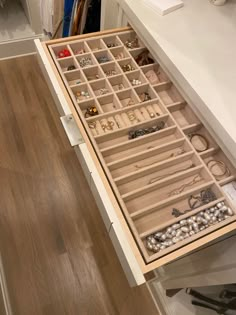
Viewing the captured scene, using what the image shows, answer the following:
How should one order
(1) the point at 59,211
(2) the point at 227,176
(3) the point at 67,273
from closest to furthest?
1. (2) the point at 227,176
2. (3) the point at 67,273
3. (1) the point at 59,211

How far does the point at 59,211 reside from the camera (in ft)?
4.60

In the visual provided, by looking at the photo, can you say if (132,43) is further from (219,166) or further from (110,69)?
(219,166)

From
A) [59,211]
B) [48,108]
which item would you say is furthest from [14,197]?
[48,108]

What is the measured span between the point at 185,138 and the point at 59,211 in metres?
0.84

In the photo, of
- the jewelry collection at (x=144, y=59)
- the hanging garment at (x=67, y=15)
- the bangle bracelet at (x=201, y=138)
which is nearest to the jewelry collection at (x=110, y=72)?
the jewelry collection at (x=144, y=59)

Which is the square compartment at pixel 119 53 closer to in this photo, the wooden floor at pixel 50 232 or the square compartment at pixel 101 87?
the square compartment at pixel 101 87

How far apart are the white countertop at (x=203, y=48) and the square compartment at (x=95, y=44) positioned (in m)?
0.13

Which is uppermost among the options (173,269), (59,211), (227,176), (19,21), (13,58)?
(19,21)

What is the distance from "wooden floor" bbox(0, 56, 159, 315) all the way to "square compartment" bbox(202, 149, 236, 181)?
730mm

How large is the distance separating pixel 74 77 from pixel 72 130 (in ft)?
Result: 0.82

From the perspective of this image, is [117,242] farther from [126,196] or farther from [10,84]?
[10,84]

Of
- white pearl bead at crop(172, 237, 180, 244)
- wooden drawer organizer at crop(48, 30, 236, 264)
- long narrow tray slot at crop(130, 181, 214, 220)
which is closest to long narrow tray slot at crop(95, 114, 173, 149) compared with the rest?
wooden drawer organizer at crop(48, 30, 236, 264)

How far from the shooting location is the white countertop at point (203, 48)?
2.29 feet

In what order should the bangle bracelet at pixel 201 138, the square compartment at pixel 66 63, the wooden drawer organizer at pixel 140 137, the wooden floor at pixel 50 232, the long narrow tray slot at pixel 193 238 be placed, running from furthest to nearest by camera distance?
the wooden floor at pixel 50 232 < the square compartment at pixel 66 63 < the bangle bracelet at pixel 201 138 < the wooden drawer organizer at pixel 140 137 < the long narrow tray slot at pixel 193 238
